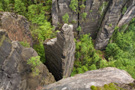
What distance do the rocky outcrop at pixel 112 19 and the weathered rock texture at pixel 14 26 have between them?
2249 centimetres

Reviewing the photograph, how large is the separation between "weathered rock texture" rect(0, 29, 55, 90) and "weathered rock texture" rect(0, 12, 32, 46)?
2.56 metres

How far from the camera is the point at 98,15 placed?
89.2ft

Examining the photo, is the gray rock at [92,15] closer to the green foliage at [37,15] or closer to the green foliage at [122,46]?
the green foliage at [122,46]

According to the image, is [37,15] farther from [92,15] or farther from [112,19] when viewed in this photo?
[112,19]

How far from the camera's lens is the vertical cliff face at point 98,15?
76.0 feet

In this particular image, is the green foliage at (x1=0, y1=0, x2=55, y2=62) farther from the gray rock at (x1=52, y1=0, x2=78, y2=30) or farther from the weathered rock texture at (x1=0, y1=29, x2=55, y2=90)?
the weathered rock texture at (x1=0, y1=29, x2=55, y2=90)

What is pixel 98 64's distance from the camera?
20.7 m

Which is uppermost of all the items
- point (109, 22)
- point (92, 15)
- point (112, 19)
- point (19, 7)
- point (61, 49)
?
point (19, 7)

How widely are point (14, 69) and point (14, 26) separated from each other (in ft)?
18.6

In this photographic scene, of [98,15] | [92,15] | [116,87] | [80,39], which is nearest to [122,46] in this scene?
[98,15]

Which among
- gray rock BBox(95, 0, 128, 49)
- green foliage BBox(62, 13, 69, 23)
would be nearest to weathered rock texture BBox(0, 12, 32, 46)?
green foliage BBox(62, 13, 69, 23)

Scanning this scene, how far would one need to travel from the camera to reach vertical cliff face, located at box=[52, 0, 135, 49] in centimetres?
2315

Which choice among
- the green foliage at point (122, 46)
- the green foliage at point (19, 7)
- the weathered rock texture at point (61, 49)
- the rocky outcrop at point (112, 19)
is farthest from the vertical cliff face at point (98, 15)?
the weathered rock texture at point (61, 49)

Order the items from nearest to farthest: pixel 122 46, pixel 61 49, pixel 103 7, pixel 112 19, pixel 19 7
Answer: pixel 61 49, pixel 19 7, pixel 103 7, pixel 112 19, pixel 122 46
